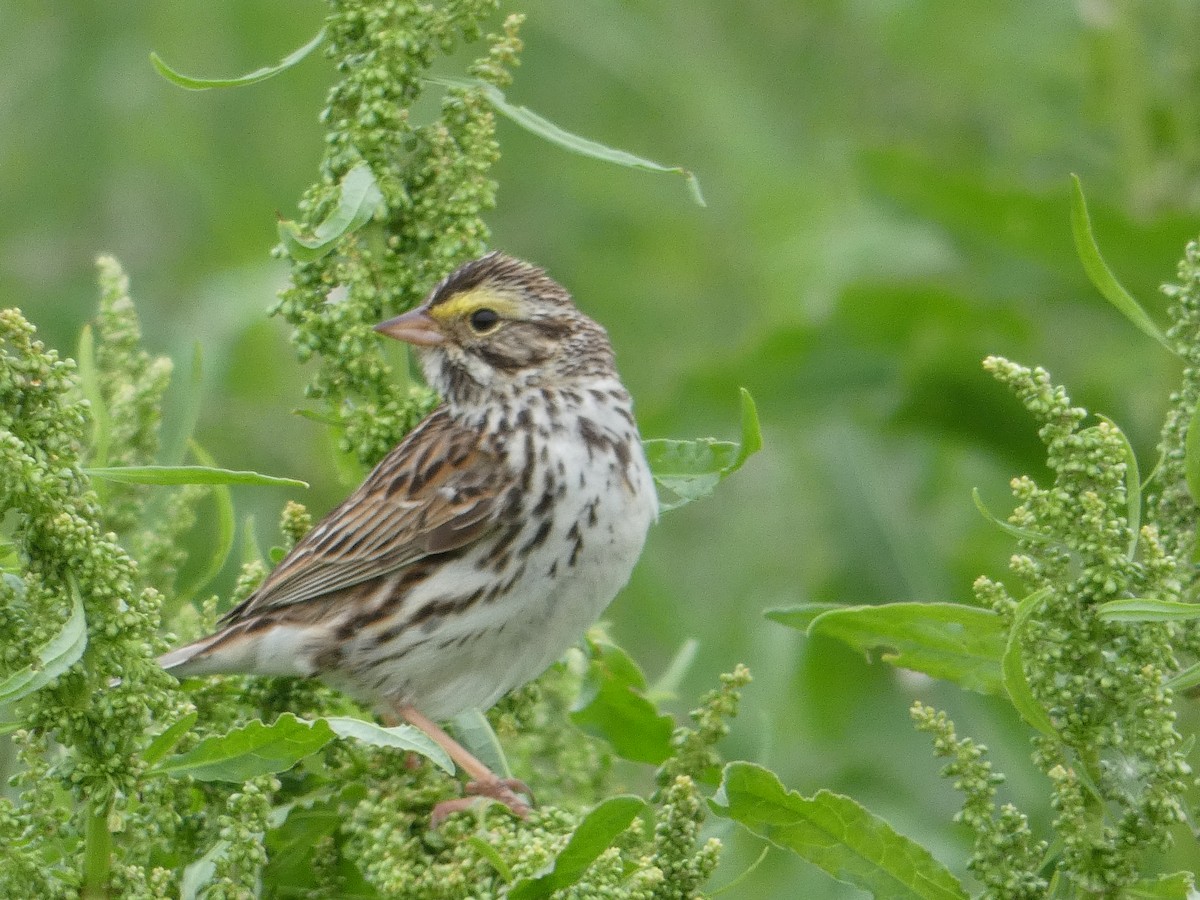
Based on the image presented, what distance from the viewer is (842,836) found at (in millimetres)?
2682

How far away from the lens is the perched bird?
3.70 m

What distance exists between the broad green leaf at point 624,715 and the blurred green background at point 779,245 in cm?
89

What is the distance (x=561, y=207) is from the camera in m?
8.25

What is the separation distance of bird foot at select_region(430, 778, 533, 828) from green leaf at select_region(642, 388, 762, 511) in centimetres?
57

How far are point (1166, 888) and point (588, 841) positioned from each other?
751 mm

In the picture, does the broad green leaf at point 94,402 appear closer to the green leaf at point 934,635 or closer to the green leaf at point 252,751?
the green leaf at point 252,751

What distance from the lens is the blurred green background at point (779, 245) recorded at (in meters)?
5.77

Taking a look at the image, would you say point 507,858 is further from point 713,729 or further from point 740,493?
point 740,493

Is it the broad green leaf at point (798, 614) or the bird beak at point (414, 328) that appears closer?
the broad green leaf at point (798, 614)

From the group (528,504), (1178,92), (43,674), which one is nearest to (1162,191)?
(1178,92)

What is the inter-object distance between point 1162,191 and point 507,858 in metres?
3.55

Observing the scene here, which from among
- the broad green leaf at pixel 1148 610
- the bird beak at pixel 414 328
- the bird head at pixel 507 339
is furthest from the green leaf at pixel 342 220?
the broad green leaf at pixel 1148 610

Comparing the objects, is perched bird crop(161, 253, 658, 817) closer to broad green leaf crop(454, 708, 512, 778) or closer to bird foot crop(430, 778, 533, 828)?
broad green leaf crop(454, 708, 512, 778)

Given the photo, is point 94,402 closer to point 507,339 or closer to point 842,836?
point 507,339
